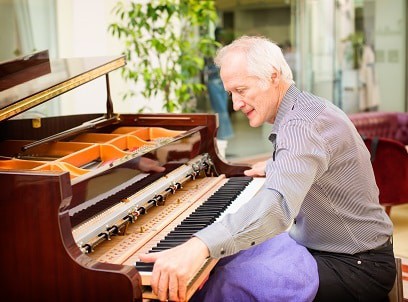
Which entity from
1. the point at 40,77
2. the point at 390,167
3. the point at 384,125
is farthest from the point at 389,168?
the point at 40,77

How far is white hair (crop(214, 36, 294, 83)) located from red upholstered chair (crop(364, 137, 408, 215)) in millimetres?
2991

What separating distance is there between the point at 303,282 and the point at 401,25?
7.70m

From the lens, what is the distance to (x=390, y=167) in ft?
15.8

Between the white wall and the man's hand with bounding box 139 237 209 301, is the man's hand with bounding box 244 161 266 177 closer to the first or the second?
the man's hand with bounding box 139 237 209 301

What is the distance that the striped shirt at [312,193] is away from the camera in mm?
1690

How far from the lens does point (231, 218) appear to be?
5.62 feet

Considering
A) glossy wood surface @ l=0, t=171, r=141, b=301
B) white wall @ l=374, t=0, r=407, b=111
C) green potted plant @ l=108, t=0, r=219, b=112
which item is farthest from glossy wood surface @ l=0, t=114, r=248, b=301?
white wall @ l=374, t=0, r=407, b=111

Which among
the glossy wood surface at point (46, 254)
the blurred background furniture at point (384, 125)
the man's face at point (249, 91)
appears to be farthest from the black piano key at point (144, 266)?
the blurred background furniture at point (384, 125)

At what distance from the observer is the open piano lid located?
2.24 m

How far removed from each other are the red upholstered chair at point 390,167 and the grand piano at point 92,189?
2118 millimetres

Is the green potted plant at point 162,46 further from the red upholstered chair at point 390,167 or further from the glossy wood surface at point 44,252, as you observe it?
the glossy wood surface at point 44,252

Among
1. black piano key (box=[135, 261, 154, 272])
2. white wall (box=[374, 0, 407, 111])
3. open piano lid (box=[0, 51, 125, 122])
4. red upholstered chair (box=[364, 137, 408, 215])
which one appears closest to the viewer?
black piano key (box=[135, 261, 154, 272])

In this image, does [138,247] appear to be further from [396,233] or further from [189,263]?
[396,233]

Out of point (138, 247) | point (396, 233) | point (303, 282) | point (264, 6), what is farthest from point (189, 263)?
point (264, 6)
